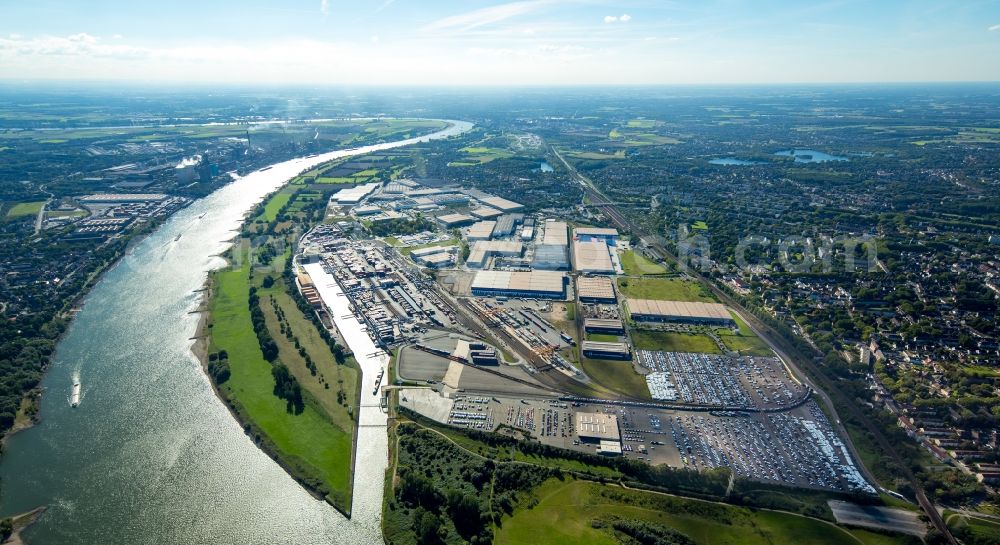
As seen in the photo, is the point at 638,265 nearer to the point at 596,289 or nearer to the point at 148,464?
the point at 596,289

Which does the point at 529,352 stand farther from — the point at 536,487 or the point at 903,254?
the point at 903,254

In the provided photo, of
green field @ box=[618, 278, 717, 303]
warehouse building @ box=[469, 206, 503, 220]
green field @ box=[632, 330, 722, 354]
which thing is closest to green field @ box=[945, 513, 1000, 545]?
green field @ box=[632, 330, 722, 354]

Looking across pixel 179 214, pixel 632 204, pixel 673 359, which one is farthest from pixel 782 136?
pixel 179 214

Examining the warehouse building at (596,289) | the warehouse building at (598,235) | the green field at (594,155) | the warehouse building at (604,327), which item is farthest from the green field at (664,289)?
the green field at (594,155)

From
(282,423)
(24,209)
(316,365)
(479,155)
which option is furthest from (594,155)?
(24,209)

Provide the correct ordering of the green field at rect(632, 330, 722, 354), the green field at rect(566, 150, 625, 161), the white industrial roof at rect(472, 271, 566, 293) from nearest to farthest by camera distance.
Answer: the green field at rect(632, 330, 722, 354) < the white industrial roof at rect(472, 271, 566, 293) < the green field at rect(566, 150, 625, 161)

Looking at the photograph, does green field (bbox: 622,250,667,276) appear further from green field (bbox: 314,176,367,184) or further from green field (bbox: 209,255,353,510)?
green field (bbox: 314,176,367,184)
